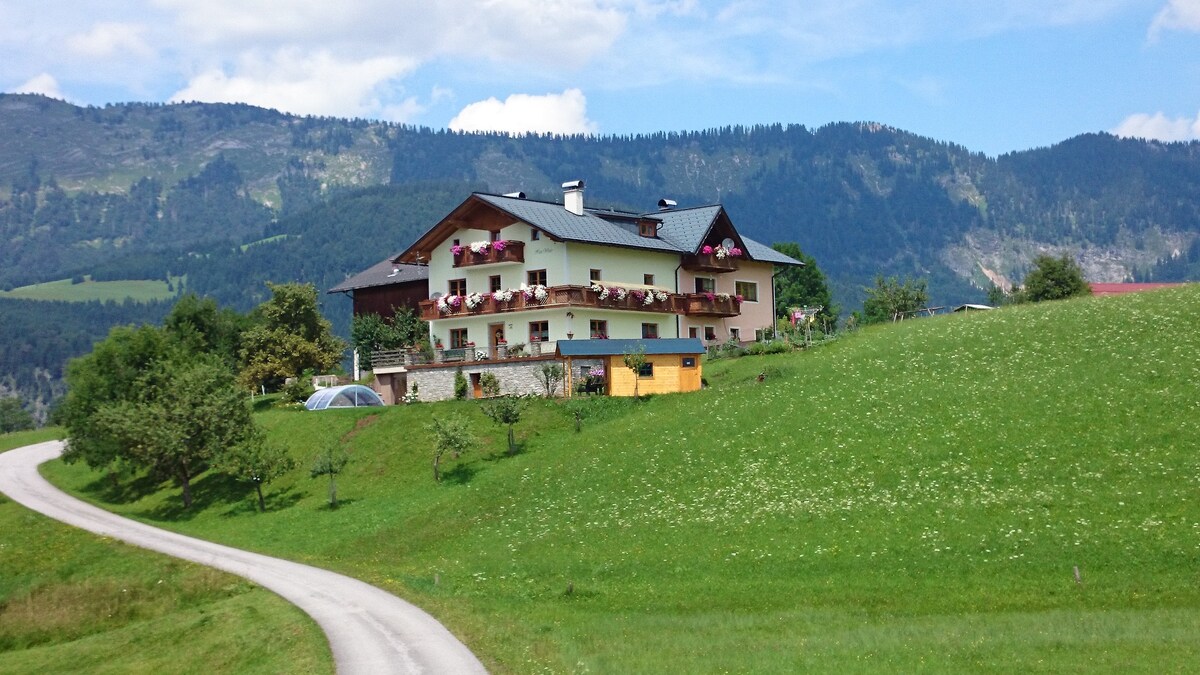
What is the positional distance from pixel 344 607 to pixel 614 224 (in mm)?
46569

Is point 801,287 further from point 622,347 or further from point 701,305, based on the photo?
point 622,347

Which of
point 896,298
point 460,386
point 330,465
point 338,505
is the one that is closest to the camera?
point 338,505

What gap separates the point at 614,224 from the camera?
76.5 m

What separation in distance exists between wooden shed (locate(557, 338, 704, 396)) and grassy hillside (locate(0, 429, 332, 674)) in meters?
24.2

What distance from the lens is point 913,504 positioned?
38.4 metres

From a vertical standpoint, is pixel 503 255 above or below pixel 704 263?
above

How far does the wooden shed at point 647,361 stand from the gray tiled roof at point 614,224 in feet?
30.2

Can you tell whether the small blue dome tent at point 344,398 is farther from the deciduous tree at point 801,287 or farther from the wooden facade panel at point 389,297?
the deciduous tree at point 801,287

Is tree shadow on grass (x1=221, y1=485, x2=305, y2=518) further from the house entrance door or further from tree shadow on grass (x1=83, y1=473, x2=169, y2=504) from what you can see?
the house entrance door

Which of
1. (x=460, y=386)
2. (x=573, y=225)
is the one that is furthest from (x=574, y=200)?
(x=460, y=386)

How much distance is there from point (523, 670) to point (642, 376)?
36029 mm

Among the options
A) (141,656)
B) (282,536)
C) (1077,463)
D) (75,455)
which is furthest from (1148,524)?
(75,455)

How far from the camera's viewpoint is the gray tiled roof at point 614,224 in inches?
2763

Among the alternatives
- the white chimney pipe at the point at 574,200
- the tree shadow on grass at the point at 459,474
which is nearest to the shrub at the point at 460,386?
the tree shadow on grass at the point at 459,474
